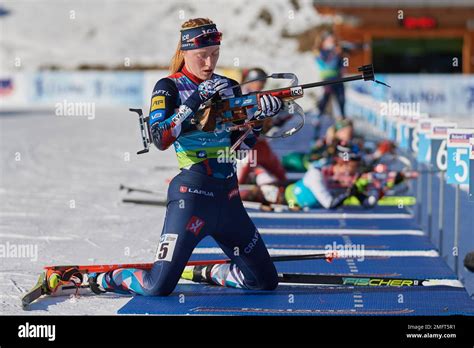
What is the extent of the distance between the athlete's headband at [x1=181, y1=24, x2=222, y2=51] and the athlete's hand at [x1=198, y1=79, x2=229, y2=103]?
12.3 inches

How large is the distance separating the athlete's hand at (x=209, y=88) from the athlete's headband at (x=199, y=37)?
1.03 ft

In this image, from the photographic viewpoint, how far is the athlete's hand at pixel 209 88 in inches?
257

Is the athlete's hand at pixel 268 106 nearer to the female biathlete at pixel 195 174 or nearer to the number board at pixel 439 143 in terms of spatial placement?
the female biathlete at pixel 195 174

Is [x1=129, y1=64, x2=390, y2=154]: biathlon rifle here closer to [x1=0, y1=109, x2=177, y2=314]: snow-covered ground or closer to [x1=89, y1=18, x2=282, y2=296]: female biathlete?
[x1=89, y1=18, x2=282, y2=296]: female biathlete

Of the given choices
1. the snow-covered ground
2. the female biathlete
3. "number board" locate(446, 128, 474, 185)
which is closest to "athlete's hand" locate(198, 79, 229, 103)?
the female biathlete

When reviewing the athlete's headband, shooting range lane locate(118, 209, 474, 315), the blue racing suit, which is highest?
the athlete's headband

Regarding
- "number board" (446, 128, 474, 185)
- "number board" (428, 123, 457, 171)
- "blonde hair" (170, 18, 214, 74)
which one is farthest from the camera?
"number board" (428, 123, 457, 171)

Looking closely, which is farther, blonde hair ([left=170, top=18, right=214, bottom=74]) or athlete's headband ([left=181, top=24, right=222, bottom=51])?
blonde hair ([left=170, top=18, right=214, bottom=74])

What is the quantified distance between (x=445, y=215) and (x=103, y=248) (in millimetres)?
4304

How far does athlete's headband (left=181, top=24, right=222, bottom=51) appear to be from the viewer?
22.1 feet
